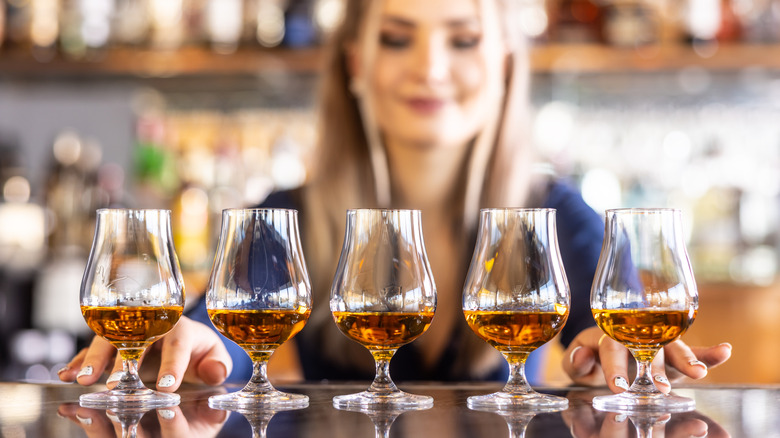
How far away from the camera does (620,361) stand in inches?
37.1

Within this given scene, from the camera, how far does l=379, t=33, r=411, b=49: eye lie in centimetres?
175

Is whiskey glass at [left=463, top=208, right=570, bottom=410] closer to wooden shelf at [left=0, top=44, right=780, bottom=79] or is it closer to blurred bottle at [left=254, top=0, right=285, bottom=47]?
wooden shelf at [left=0, top=44, right=780, bottom=79]

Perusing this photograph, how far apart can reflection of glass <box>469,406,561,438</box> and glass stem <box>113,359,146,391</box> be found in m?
0.30

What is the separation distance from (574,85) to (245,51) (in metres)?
0.95

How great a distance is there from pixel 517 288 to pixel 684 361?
0.65 feet

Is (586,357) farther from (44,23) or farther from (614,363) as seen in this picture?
(44,23)

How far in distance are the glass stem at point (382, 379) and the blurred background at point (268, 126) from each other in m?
1.88

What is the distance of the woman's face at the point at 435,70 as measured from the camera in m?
1.68

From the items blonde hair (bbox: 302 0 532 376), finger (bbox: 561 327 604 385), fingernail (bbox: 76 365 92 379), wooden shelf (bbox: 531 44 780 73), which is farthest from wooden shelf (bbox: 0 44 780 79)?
fingernail (bbox: 76 365 92 379)

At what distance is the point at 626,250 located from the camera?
2.82 feet

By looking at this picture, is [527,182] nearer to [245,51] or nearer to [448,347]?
[448,347]

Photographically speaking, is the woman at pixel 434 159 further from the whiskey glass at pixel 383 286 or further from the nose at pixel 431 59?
the whiskey glass at pixel 383 286

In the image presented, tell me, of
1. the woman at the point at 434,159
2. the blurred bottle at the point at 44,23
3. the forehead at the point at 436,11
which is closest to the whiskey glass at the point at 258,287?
the woman at the point at 434,159

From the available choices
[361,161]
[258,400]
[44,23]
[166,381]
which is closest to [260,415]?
[258,400]
